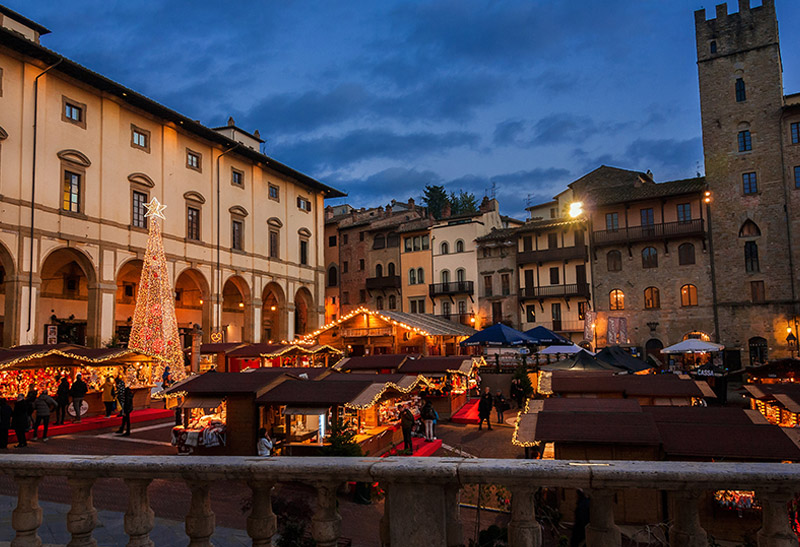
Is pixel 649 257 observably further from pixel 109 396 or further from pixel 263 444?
pixel 263 444

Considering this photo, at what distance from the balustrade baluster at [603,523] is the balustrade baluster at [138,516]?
2556 millimetres

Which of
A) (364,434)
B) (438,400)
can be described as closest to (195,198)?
Result: (438,400)

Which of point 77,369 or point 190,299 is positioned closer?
point 77,369

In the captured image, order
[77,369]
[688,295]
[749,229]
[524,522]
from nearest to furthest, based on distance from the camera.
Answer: [524,522]
[77,369]
[749,229]
[688,295]

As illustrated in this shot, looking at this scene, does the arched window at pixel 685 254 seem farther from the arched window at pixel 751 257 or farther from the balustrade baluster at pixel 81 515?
the balustrade baluster at pixel 81 515

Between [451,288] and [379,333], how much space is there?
1810 cm

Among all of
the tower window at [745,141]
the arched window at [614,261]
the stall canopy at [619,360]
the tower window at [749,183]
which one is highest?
the tower window at [745,141]

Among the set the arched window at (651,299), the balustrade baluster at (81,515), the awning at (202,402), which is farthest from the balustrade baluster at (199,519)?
the arched window at (651,299)

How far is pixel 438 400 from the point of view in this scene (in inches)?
933

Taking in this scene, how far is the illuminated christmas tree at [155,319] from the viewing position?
24.2 meters

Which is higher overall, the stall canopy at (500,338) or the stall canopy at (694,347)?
the stall canopy at (500,338)

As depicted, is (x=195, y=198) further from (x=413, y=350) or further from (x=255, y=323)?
(x=413, y=350)

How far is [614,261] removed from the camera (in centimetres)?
4541

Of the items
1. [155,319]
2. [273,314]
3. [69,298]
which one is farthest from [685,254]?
[69,298]
